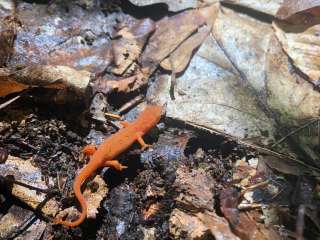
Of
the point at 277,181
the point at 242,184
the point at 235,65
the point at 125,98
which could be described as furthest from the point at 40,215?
the point at 235,65

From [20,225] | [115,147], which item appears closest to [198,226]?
[115,147]

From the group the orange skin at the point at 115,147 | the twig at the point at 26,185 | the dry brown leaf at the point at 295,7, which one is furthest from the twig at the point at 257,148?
the dry brown leaf at the point at 295,7

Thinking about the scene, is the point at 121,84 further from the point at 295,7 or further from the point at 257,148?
the point at 295,7

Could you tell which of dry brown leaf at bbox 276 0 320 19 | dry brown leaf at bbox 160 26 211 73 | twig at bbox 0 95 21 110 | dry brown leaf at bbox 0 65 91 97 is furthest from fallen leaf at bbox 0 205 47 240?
dry brown leaf at bbox 276 0 320 19

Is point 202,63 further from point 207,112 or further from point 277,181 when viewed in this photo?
point 277,181

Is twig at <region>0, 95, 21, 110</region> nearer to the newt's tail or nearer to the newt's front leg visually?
the newt's tail
